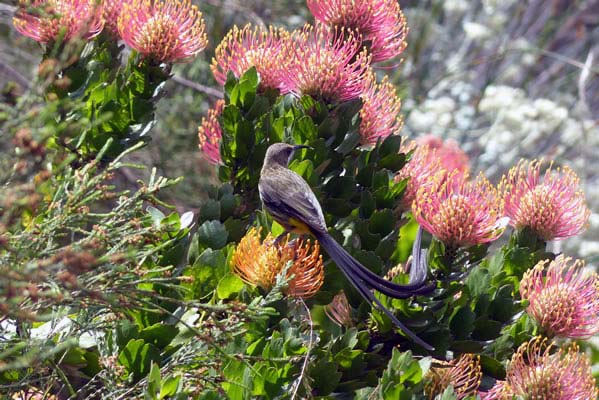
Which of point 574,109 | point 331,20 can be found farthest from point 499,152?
point 331,20

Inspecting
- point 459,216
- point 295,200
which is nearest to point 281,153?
point 295,200

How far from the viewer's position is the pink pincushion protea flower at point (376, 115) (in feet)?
14.1

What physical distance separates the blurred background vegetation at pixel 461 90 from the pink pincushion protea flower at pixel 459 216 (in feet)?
9.11

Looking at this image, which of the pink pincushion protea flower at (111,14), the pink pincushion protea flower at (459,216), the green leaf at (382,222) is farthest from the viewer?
the pink pincushion protea flower at (111,14)

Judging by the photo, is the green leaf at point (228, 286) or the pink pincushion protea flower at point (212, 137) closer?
the green leaf at point (228, 286)

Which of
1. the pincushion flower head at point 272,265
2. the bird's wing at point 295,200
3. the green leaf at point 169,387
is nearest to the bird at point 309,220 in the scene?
the bird's wing at point 295,200

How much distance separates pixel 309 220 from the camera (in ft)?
12.4

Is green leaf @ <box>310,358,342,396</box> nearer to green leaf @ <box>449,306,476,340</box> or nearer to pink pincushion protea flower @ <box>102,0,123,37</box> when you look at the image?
green leaf @ <box>449,306,476,340</box>

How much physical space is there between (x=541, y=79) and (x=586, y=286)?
390 inches

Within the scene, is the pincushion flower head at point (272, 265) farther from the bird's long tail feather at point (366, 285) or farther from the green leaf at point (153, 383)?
the green leaf at point (153, 383)

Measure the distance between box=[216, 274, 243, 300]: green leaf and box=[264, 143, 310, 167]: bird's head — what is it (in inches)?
24.9

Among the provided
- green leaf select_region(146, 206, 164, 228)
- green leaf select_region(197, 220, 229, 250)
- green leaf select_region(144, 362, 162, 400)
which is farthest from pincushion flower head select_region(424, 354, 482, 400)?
green leaf select_region(146, 206, 164, 228)

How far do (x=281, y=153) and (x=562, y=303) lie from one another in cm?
133

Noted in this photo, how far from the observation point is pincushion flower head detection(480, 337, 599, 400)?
136 inches
